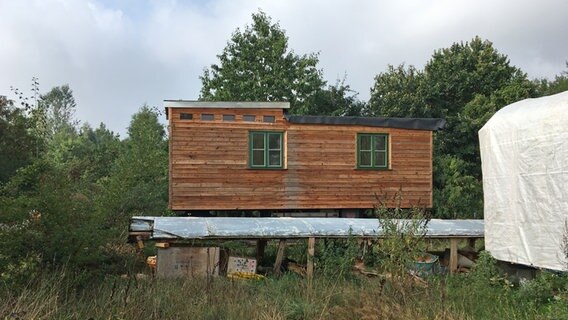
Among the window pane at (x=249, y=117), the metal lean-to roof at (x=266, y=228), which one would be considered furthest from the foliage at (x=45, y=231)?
the window pane at (x=249, y=117)

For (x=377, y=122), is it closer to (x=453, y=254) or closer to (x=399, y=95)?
(x=453, y=254)

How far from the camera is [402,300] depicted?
19.6 ft

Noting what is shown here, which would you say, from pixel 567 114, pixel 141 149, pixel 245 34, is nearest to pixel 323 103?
pixel 245 34

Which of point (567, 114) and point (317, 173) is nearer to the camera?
point (567, 114)

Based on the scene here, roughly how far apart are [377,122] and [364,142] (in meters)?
0.78

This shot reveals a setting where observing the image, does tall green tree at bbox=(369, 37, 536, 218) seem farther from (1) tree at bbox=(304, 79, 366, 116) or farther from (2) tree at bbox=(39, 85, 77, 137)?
(2) tree at bbox=(39, 85, 77, 137)

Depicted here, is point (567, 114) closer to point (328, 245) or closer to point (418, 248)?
point (418, 248)

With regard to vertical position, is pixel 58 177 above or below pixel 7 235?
above

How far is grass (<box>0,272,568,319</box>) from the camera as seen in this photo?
557 cm

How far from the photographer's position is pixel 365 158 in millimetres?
16844

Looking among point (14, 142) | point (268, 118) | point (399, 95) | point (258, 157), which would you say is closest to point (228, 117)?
point (268, 118)

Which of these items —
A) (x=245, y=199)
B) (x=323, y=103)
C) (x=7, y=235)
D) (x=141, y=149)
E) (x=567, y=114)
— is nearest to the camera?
(x=7, y=235)

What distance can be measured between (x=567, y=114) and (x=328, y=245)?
4.98 m

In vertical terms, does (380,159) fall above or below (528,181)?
above
